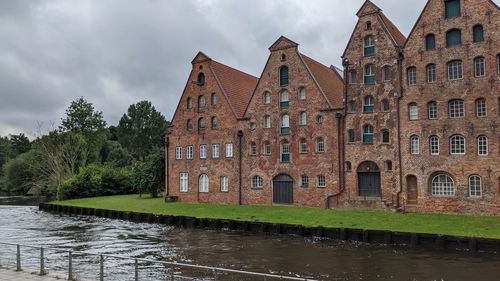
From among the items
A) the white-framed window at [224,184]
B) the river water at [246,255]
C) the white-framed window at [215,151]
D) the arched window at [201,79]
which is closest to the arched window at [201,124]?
the white-framed window at [215,151]

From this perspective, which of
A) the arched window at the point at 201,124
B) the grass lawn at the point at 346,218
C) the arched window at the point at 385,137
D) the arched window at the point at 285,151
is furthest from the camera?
the arched window at the point at 201,124

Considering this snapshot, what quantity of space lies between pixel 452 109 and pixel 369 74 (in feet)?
21.0

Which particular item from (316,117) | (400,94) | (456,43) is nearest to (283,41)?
(316,117)

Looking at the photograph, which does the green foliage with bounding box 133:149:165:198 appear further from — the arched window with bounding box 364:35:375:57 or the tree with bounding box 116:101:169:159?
the tree with bounding box 116:101:169:159

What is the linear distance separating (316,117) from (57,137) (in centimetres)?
4305

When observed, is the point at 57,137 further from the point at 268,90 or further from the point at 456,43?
the point at 456,43

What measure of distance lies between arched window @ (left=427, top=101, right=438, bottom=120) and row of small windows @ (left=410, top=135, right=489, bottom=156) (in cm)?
143

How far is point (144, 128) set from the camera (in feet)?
318

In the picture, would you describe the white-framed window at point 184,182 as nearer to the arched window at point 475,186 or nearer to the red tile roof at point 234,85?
the red tile roof at point 234,85

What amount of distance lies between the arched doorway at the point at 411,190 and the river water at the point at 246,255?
31.2 feet

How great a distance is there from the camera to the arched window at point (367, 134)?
110 feet

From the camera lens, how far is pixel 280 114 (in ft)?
125

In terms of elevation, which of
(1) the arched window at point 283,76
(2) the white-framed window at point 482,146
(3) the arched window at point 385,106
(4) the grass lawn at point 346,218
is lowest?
(4) the grass lawn at point 346,218

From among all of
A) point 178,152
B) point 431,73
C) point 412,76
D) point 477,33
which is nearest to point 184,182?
point 178,152
